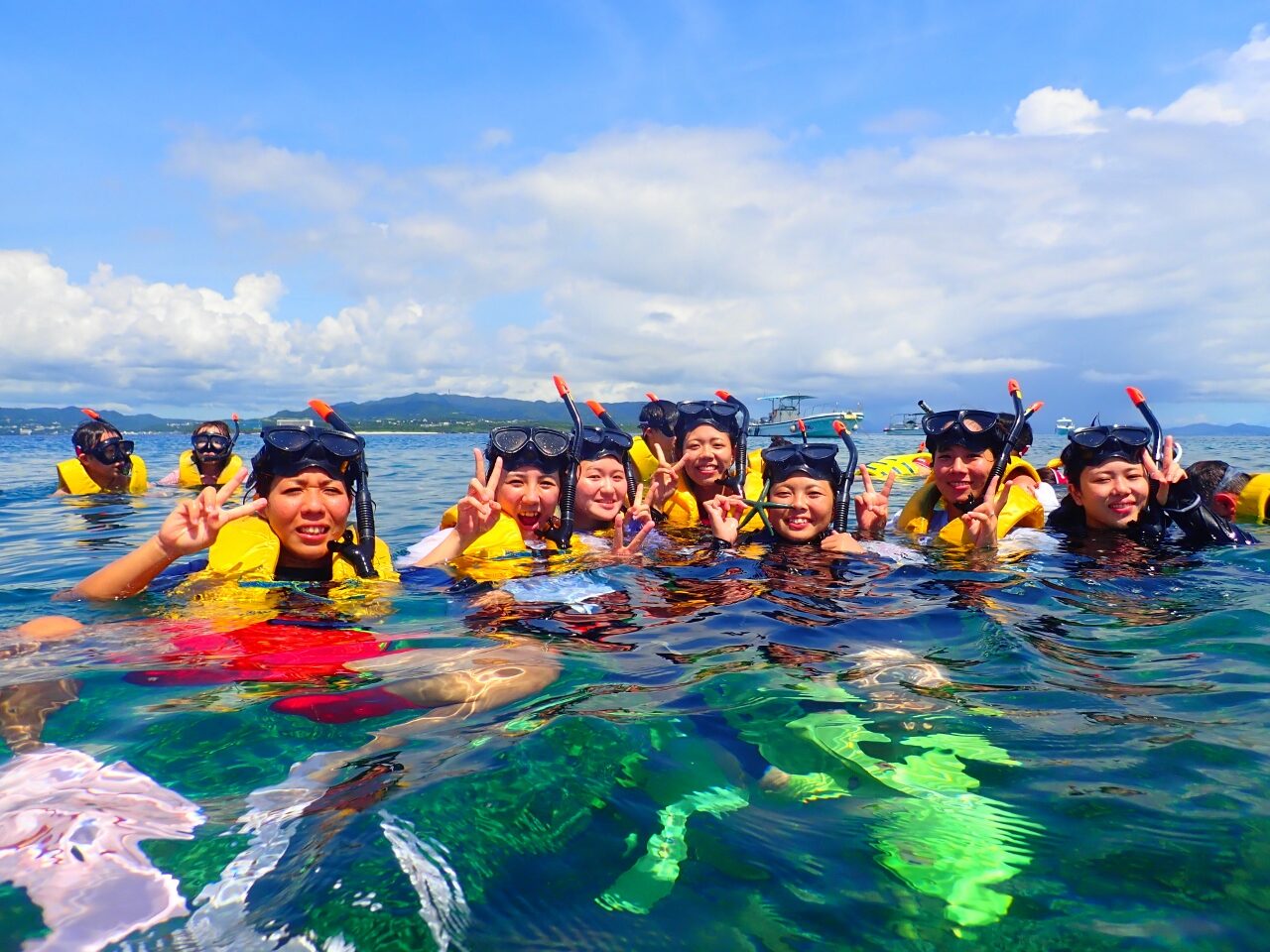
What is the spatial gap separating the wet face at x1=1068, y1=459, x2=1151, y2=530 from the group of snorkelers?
10 mm

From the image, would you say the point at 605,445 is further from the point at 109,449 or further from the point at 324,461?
the point at 109,449

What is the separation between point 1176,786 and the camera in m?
2.41

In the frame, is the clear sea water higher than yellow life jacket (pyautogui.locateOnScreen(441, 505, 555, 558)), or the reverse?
yellow life jacket (pyautogui.locateOnScreen(441, 505, 555, 558))

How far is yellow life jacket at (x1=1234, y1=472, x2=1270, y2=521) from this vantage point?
8164mm

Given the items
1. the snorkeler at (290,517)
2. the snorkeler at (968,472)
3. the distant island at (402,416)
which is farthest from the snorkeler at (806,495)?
the distant island at (402,416)

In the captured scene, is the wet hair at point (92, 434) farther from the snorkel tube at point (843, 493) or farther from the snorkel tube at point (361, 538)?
the snorkel tube at point (843, 493)

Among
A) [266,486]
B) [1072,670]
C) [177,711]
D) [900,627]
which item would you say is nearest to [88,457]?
[266,486]

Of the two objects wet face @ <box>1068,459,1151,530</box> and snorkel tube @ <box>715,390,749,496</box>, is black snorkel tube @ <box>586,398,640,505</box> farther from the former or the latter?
wet face @ <box>1068,459,1151,530</box>

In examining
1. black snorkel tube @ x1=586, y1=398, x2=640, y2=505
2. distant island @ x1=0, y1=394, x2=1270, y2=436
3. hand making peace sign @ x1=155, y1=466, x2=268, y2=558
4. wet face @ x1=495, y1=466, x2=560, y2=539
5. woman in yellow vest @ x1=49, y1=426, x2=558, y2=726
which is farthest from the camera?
distant island @ x1=0, y1=394, x2=1270, y2=436

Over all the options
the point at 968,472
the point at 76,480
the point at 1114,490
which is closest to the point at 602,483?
the point at 968,472

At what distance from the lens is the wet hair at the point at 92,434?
41.4ft

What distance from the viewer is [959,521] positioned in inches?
246

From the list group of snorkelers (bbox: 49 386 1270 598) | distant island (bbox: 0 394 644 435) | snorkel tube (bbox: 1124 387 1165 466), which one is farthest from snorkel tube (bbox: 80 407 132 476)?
distant island (bbox: 0 394 644 435)

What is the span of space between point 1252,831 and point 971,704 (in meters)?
1.04
